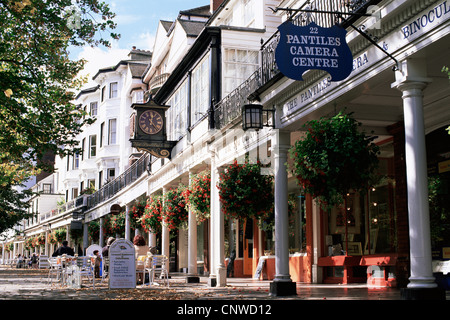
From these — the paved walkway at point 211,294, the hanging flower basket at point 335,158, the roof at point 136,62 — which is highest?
the roof at point 136,62

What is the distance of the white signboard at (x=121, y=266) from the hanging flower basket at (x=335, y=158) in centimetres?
623

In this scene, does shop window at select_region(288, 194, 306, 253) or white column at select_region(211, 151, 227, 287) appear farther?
shop window at select_region(288, 194, 306, 253)

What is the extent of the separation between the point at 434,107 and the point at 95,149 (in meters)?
42.1

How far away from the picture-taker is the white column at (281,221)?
12.4 metres

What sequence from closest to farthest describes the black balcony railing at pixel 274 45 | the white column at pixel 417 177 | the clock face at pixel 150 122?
the white column at pixel 417 177 → the black balcony railing at pixel 274 45 → the clock face at pixel 150 122

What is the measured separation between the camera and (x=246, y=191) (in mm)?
13859

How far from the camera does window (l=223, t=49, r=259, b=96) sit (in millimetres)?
18297

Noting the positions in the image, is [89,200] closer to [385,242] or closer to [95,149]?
[95,149]

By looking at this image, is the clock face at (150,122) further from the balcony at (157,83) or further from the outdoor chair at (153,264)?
the balcony at (157,83)

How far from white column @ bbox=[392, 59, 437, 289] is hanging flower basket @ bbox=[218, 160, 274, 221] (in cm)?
599

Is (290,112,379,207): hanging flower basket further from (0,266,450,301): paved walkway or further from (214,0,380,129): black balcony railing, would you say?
(0,266,450,301): paved walkway

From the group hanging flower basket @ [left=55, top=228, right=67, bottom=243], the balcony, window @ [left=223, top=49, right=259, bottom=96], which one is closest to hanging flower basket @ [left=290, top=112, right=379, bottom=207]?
window @ [left=223, top=49, right=259, bottom=96]

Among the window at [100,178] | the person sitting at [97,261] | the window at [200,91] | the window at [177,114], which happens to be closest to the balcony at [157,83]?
the window at [177,114]

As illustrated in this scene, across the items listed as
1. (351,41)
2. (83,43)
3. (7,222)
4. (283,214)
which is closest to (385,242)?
(283,214)
